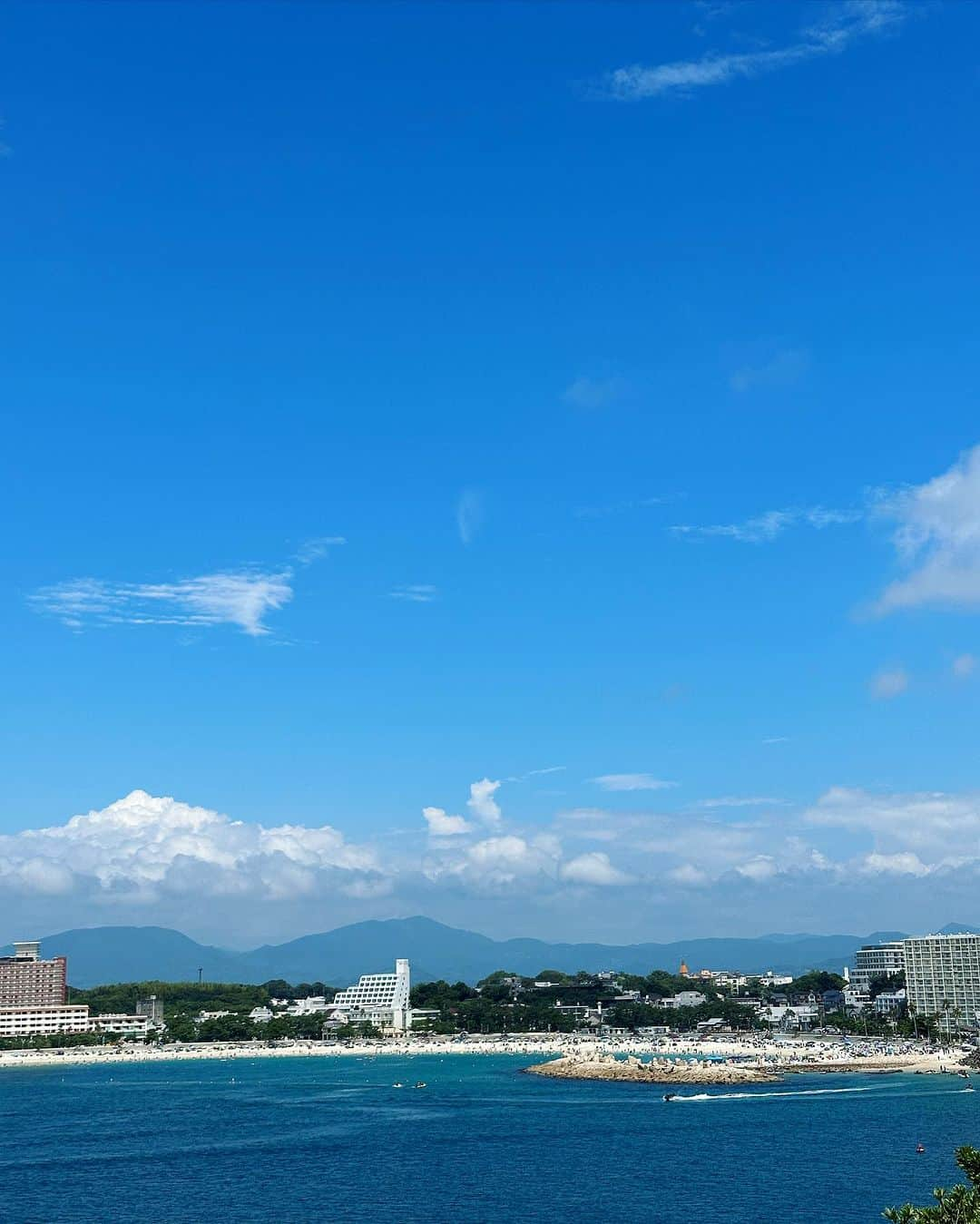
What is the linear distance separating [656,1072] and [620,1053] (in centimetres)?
3523

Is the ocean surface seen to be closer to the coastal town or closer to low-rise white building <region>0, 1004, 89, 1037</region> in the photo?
the coastal town

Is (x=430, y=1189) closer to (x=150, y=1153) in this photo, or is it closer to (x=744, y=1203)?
→ (x=744, y=1203)

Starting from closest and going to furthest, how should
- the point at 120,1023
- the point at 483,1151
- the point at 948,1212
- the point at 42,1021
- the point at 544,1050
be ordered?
1. the point at 948,1212
2. the point at 483,1151
3. the point at 544,1050
4. the point at 42,1021
5. the point at 120,1023

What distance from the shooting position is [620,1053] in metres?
145

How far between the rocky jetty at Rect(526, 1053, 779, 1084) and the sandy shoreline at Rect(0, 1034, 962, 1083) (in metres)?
0.10

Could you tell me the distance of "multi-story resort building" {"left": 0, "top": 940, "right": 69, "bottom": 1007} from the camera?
191 m

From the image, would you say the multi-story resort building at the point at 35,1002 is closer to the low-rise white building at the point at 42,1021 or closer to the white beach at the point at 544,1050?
the low-rise white building at the point at 42,1021

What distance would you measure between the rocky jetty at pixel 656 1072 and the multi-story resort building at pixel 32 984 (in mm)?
101923

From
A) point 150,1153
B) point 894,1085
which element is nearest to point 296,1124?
point 150,1153

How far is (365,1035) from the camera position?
17425cm

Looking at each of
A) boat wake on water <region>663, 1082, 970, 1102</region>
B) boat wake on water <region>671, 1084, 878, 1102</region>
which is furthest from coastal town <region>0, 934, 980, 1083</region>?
boat wake on water <region>671, 1084, 878, 1102</region>

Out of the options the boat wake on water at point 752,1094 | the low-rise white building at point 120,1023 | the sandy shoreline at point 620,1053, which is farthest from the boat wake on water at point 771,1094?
the low-rise white building at point 120,1023

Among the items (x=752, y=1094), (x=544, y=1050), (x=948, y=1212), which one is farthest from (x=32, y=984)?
(x=948, y=1212)

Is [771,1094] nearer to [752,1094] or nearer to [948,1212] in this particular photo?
[752,1094]
